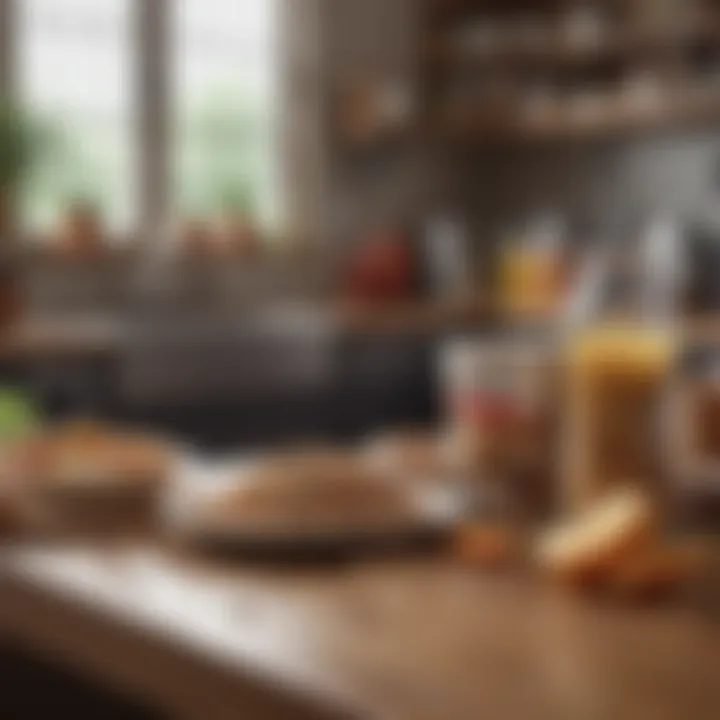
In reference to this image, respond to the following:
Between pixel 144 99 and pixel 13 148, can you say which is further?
pixel 144 99

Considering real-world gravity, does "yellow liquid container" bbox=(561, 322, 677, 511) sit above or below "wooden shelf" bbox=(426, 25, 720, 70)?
below

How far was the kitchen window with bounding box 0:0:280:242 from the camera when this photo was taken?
4.97 meters

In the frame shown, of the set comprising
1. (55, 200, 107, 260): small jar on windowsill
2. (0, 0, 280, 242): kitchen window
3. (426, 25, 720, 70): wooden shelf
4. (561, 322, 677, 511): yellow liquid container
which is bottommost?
(561, 322, 677, 511): yellow liquid container

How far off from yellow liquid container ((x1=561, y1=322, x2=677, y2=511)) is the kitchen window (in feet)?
11.9

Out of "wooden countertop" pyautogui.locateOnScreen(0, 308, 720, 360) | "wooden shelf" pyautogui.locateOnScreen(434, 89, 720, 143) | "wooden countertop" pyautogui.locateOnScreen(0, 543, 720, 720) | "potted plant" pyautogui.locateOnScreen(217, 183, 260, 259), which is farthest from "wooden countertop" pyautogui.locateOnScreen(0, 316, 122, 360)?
"wooden countertop" pyautogui.locateOnScreen(0, 543, 720, 720)

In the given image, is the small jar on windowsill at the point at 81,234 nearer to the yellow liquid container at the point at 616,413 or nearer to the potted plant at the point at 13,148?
the potted plant at the point at 13,148

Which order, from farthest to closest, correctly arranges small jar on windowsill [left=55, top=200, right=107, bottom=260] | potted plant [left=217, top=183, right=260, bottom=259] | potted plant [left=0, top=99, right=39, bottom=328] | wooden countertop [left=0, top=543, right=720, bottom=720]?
potted plant [left=217, top=183, right=260, bottom=259], small jar on windowsill [left=55, top=200, right=107, bottom=260], potted plant [left=0, top=99, right=39, bottom=328], wooden countertop [left=0, top=543, right=720, bottom=720]

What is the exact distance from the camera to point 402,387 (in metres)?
4.79

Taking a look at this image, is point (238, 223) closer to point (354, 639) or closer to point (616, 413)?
point (616, 413)

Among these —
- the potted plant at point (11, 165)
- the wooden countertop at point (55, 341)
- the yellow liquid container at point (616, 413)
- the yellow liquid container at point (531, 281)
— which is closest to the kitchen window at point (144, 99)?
the potted plant at point (11, 165)

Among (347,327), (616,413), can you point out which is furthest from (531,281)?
(616,413)

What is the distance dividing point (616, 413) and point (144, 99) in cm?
392

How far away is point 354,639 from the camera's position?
1038mm

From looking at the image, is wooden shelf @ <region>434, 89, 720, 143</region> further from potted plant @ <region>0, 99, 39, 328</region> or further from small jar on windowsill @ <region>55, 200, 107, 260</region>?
potted plant @ <region>0, 99, 39, 328</region>
